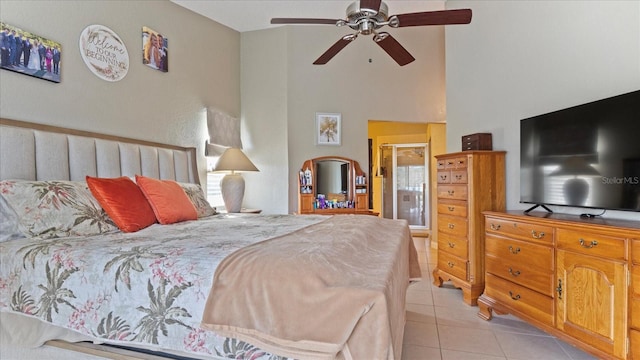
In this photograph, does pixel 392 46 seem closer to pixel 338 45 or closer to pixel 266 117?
pixel 338 45

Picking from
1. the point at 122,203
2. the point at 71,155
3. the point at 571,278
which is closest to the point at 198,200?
the point at 122,203

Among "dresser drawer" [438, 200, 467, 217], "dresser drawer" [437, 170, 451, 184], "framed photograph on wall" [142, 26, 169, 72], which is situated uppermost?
"framed photograph on wall" [142, 26, 169, 72]

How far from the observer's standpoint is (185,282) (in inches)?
48.6

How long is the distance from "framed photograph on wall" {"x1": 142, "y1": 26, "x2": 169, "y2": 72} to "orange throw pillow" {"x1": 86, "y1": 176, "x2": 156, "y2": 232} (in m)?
1.53

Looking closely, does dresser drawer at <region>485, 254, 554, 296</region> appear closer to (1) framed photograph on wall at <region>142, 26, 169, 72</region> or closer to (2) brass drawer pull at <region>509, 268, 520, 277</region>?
(2) brass drawer pull at <region>509, 268, 520, 277</region>

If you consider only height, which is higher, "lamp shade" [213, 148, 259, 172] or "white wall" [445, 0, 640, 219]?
"white wall" [445, 0, 640, 219]

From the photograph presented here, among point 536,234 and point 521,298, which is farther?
point 521,298

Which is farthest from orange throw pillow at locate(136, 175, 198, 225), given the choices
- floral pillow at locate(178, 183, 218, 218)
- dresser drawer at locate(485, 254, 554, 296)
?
dresser drawer at locate(485, 254, 554, 296)

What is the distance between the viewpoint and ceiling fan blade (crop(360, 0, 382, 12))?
2.06 meters

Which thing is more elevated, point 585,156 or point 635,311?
point 585,156

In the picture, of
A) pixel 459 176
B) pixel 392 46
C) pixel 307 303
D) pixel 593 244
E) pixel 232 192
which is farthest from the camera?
pixel 232 192

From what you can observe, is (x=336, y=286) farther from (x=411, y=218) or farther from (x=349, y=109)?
(x=411, y=218)

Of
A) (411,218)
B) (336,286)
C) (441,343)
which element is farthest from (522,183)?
(411,218)

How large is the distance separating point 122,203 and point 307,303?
1684 mm
